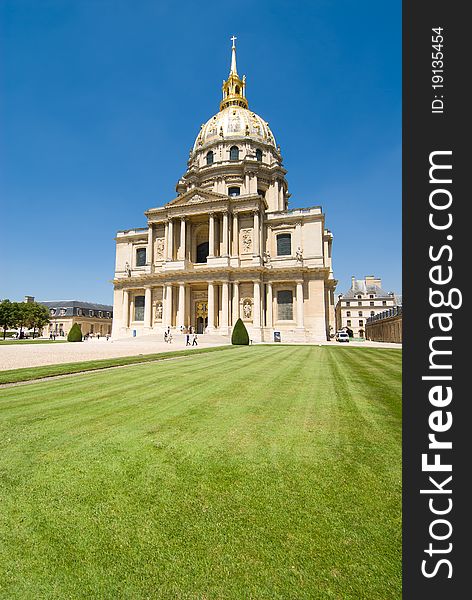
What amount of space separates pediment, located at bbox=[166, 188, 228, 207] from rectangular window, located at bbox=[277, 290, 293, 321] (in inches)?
641

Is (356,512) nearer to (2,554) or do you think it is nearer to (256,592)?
(256,592)

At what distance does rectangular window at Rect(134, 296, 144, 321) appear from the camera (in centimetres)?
4994

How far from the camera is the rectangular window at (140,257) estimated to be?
5307 centimetres

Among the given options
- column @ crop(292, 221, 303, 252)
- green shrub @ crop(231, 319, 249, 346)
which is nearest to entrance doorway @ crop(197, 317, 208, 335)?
green shrub @ crop(231, 319, 249, 346)

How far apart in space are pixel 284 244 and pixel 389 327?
61.2 feet

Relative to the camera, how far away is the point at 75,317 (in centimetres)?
7638

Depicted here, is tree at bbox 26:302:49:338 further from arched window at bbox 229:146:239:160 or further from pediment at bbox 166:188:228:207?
arched window at bbox 229:146:239:160

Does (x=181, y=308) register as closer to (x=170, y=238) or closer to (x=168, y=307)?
(x=168, y=307)

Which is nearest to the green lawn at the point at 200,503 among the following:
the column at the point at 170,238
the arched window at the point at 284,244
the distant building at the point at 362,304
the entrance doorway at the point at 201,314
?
the arched window at the point at 284,244

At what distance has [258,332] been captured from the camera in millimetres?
40562

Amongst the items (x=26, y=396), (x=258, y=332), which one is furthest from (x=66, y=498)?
(x=258, y=332)

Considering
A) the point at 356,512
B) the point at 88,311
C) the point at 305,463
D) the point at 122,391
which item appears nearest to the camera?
the point at 356,512

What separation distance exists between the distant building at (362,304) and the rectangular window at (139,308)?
175 ft

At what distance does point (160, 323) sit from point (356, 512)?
45.7 meters
